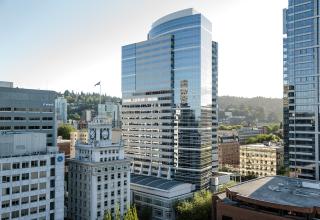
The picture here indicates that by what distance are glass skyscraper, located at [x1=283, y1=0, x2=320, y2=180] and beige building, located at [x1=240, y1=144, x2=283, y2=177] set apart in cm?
4883

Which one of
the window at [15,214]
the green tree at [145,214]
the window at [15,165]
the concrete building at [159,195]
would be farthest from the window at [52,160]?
the concrete building at [159,195]

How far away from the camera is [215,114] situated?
147875 millimetres

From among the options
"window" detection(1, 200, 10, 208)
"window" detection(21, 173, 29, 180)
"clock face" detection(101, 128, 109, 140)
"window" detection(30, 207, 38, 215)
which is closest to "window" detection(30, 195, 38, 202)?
"window" detection(30, 207, 38, 215)

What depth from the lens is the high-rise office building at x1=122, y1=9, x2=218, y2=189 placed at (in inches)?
5349

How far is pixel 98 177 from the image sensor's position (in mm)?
105062

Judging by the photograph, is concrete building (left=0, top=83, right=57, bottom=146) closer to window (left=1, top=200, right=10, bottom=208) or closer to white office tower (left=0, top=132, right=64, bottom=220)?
white office tower (left=0, top=132, right=64, bottom=220)

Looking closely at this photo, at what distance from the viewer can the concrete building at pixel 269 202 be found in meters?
72.7

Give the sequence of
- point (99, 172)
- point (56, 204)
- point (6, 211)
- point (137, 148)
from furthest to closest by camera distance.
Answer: point (137, 148) < point (99, 172) < point (56, 204) < point (6, 211)

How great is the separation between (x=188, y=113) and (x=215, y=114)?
1530 cm

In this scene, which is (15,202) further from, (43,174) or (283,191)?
(283,191)

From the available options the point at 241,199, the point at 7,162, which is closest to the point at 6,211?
the point at 7,162

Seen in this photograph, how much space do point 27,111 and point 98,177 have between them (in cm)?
3380

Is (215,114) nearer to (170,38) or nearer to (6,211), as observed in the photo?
(170,38)

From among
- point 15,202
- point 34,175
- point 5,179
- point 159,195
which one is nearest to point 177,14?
point 159,195
